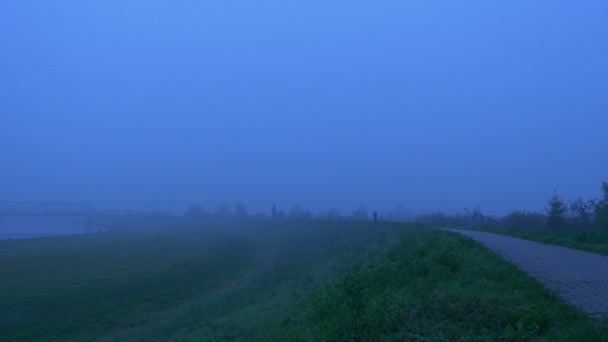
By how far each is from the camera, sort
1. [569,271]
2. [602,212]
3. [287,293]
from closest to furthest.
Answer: [569,271], [287,293], [602,212]

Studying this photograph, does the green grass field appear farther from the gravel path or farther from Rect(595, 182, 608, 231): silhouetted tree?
→ Rect(595, 182, 608, 231): silhouetted tree

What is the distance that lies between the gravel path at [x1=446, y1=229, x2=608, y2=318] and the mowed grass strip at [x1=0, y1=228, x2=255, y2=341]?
1375cm

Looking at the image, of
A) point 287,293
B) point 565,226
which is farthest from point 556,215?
point 287,293

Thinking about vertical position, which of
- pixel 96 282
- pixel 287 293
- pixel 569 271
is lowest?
pixel 96 282

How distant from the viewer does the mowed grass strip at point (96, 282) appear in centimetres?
2325

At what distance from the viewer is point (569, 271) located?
1376 cm

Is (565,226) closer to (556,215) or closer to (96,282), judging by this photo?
(556,215)

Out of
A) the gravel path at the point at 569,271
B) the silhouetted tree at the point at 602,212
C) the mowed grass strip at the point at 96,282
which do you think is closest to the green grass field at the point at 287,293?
the mowed grass strip at the point at 96,282

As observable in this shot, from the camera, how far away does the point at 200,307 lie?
24297 mm

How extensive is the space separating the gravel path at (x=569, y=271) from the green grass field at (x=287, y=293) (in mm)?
475

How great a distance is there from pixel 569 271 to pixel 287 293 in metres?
8.60

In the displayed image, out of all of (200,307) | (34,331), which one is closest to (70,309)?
(34,331)

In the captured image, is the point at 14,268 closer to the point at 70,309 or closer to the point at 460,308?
the point at 70,309

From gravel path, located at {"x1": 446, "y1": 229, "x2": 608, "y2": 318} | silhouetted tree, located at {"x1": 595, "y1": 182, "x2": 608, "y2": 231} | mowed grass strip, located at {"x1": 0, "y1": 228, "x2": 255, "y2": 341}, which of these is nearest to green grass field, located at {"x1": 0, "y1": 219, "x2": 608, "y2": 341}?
mowed grass strip, located at {"x1": 0, "y1": 228, "x2": 255, "y2": 341}
